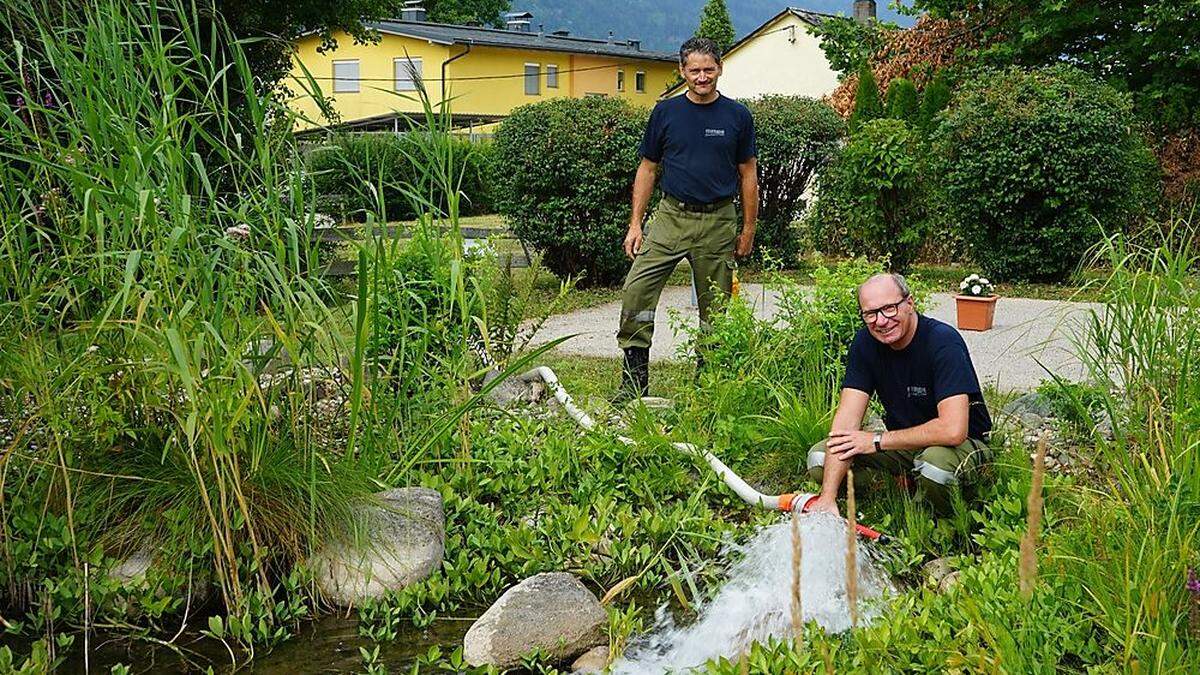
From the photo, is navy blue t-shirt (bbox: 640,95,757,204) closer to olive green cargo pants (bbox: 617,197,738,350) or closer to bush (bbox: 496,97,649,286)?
olive green cargo pants (bbox: 617,197,738,350)

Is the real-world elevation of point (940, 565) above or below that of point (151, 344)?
below

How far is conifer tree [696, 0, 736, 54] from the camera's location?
38344 mm

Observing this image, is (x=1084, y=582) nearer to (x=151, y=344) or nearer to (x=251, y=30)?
(x=151, y=344)

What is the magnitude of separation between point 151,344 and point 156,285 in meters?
0.17

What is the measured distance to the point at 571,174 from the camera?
33.7ft

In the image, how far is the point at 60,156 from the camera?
3.14 meters

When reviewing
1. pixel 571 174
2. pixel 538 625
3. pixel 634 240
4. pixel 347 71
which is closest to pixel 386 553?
pixel 538 625

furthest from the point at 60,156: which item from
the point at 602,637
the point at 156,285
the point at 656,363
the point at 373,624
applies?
the point at 656,363

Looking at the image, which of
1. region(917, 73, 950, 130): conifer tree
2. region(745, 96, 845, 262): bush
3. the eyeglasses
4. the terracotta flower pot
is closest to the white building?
region(917, 73, 950, 130): conifer tree

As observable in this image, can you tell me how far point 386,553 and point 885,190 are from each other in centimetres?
886

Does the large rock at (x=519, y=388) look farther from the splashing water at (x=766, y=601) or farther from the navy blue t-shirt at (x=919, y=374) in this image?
the navy blue t-shirt at (x=919, y=374)

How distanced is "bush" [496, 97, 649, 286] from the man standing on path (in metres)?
4.44

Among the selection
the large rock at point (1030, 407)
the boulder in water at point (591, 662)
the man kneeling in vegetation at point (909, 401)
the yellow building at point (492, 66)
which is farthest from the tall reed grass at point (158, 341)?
the yellow building at point (492, 66)

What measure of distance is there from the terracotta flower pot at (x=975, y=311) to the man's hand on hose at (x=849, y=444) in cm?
487
